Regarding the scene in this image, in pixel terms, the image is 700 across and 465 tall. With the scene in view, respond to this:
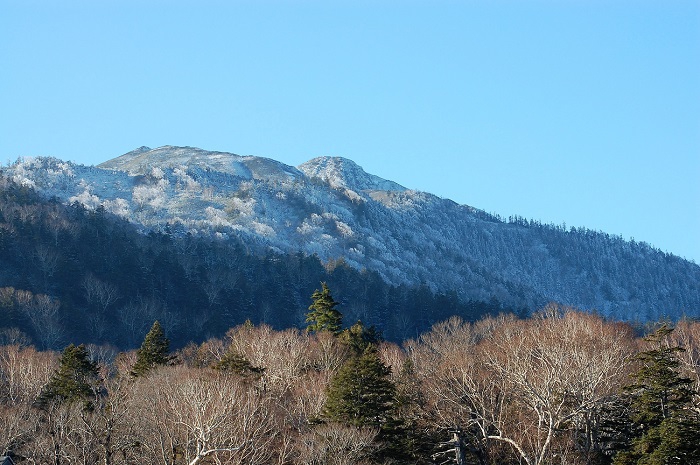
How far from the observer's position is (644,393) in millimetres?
51906

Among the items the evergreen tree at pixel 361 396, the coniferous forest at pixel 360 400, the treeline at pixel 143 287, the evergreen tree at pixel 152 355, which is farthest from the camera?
the treeline at pixel 143 287

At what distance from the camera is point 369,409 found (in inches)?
2104

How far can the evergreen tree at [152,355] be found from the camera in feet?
233

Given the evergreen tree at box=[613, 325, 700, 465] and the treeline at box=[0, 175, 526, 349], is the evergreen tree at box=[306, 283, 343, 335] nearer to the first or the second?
the evergreen tree at box=[613, 325, 700, 465]

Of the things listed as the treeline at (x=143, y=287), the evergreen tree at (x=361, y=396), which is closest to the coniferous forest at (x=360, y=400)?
the evergreen tree at (x=361, y=396)

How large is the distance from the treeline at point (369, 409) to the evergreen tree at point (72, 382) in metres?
0.12

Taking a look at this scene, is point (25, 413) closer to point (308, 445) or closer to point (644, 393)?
point (308, 445)

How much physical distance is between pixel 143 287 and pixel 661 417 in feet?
390

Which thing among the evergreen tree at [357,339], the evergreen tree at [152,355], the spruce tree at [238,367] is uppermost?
the evergreen tree at [357,339]

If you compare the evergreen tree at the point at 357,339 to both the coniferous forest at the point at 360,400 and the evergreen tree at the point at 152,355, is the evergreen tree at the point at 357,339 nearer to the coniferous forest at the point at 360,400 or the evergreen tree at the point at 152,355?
the coniferous forest at the point at 360,400

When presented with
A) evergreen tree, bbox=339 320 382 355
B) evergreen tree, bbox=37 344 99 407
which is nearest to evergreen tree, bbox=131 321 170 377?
evergreen tree, bbox=37 344 99 407

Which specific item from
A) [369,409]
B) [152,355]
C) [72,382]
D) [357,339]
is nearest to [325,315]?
[357,339]

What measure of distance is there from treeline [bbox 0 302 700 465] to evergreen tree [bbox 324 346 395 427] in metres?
0.09

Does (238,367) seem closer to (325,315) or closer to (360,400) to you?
(360,400)
